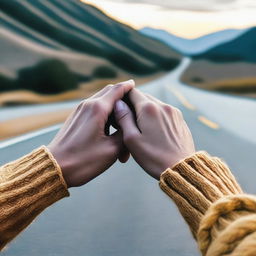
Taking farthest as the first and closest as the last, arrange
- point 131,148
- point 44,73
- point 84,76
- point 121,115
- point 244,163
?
point 84,76
point 44,73
point 244,163
point 121,115
point 131,148

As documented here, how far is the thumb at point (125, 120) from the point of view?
1.54m

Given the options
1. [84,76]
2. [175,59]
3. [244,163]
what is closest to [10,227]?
[244,163]

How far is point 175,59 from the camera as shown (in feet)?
384

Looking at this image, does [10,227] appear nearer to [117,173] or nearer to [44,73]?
[117,173]

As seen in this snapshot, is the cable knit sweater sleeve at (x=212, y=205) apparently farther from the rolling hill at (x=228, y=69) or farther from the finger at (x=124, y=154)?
the rolling hill at (x=228, y=69)

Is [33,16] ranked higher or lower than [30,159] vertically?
higher

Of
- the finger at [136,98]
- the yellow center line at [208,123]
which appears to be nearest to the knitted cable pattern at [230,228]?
the finger at [136,98]

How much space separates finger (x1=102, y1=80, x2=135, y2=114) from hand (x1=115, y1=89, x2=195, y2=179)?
6 cm

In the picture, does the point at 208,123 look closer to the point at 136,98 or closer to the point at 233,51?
the point at 136,98

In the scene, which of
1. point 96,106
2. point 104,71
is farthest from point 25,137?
point 104,71

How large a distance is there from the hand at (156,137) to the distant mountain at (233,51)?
198 feet

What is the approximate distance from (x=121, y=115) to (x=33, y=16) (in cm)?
7995

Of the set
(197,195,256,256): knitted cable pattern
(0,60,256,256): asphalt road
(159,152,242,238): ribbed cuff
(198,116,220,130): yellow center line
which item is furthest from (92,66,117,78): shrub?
(197,195,256,256): knitted cable pattern

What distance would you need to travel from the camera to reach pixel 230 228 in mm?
1093
